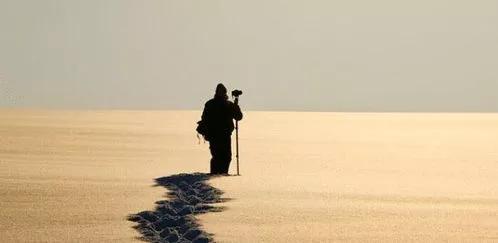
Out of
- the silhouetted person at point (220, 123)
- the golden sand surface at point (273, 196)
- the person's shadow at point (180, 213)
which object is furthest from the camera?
the silhouetted person at point (220, 123)

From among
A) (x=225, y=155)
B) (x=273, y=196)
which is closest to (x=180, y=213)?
(x=273, y=196)

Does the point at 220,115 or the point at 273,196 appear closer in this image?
the point at 273,196

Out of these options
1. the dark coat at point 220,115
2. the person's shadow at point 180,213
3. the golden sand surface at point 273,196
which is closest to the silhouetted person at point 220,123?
the dark coat at point 220,115

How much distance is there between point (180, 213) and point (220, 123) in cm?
610

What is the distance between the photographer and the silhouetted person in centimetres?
1499

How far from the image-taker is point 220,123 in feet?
49.4

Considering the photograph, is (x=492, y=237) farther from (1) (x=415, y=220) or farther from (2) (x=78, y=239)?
(2) (x=78, y=239)

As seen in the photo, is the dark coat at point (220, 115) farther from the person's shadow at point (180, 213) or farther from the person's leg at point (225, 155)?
the person's shadow at point (180, 213)

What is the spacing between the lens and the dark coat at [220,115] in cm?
1501

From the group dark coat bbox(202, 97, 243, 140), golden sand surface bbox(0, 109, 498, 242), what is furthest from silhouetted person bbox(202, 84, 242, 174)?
golden sand surface bbox(0, 109, 498, 242)

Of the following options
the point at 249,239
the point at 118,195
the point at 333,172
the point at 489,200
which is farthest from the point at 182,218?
the point at 333,172

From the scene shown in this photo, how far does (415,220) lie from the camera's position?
911cm

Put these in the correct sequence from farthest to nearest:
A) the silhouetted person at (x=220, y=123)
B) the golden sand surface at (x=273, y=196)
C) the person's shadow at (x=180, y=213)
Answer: the silhouetted person at (x=220, y=123) < the golden sand surface at (x=273, y=196) < the person's shadow at (x=180, y=213)

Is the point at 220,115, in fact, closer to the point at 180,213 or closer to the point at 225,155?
the point at 225,155
